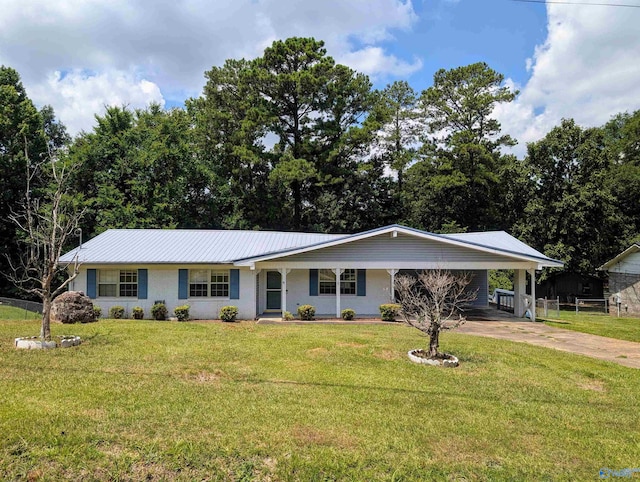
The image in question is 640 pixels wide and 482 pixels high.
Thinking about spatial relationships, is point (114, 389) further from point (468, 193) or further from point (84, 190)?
point (468, 193)

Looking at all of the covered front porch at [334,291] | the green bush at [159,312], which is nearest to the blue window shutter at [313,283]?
the covered front porch at [334,291]

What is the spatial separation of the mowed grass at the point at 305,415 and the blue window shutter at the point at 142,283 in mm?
7358

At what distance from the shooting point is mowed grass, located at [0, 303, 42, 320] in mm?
17031

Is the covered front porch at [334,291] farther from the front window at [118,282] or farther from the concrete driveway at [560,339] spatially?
the front window at [118,282]

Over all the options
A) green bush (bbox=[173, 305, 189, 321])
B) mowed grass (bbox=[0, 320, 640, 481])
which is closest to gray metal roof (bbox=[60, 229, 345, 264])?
green bush (bbox=[173, 305, 189, 321])

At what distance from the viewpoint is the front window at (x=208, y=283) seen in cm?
1805

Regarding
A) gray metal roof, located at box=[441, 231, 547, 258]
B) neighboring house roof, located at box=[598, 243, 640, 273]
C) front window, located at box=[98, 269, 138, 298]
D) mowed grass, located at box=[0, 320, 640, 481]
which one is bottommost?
mowed grass, located at box=[0, 320, 640, 481]

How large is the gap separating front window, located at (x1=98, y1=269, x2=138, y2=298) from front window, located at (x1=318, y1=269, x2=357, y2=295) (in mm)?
7590

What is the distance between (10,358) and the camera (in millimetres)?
8859

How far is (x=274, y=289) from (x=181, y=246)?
14.7ft

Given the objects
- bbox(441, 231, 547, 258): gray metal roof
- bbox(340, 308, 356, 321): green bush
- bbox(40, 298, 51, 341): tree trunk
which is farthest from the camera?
bbox(441, 231, 547, 258): gray metal roof

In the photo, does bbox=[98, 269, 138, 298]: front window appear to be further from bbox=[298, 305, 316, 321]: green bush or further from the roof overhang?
bbox=[298, 305, 316, 321]: green bush

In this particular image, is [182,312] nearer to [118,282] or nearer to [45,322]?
[118,282]

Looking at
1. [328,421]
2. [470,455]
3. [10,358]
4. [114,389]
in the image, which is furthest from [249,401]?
[10,358]
